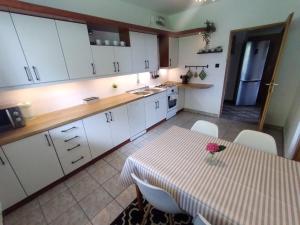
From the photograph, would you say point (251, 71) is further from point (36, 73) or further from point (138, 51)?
point (36, 73)

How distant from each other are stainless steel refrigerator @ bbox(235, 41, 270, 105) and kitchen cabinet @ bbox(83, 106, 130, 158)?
386 centimetres

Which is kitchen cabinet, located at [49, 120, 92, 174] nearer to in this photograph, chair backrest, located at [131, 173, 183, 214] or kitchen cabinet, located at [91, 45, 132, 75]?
kitchen cabinet, located at [91, 45, 132, 75]

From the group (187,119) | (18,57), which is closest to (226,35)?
(187,119)

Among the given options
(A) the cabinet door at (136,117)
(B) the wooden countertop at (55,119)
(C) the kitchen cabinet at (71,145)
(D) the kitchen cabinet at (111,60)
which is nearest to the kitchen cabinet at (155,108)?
(A) the cabinet door at (136,117)

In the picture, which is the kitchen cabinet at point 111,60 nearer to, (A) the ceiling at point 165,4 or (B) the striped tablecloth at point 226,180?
(A) the ceiling at point 165,4

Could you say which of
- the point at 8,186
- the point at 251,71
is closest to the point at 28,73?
the point at 8,186

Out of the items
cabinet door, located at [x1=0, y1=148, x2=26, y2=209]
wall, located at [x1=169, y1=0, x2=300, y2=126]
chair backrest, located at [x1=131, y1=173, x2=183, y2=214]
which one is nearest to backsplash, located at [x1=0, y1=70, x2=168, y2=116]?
cabinet door, located at [x1=0, y1=148, x2=26, y2=209]

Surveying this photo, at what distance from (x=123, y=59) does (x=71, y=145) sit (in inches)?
66.0

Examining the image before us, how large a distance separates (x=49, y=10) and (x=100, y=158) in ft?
6.92

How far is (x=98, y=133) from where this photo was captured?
2.26 metres

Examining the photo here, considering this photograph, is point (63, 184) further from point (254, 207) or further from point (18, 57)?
point (254, 207)

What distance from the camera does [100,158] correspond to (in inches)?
95.3

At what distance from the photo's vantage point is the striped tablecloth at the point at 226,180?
0.79 m

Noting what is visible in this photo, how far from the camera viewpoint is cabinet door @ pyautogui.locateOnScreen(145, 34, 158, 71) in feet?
9.92
